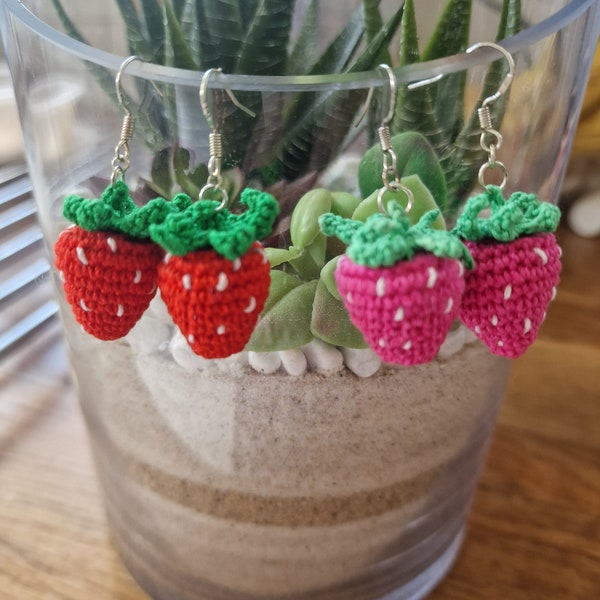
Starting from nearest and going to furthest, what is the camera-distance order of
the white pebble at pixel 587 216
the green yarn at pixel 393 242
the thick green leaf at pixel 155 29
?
1. the green yarn at pixel 393 242
2. the thick green leaf at pixel 155 29
3. the white pebble at pixel 587 216

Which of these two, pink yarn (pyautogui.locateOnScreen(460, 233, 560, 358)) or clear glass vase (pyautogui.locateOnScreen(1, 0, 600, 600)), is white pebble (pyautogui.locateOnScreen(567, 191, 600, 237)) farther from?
pink yarn (pyautogui.locateOnScreen(460, 233, 560, 358))

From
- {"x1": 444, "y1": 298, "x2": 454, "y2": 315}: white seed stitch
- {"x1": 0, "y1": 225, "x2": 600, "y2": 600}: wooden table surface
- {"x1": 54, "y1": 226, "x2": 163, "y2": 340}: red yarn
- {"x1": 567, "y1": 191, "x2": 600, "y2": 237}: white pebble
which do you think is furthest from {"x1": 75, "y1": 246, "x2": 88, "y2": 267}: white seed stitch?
{"x1": 567, "y1": 191, "x2": 600, "y2": 237}: white pebble

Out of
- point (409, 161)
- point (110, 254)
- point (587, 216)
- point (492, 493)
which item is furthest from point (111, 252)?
point (587, 216)

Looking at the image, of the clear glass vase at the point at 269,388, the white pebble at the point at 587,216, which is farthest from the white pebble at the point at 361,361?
the white pebble at the point at 587,216

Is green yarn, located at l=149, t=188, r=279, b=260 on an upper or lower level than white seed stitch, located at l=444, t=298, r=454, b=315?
upper

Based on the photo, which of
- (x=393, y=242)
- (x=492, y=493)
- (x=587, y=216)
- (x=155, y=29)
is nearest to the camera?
(x=393, y=242)

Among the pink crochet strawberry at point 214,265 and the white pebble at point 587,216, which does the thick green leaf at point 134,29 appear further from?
the white pebble at point 587,216

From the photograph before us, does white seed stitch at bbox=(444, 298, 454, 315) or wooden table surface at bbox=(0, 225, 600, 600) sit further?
wooden table surface at bbox=(0, 225, 600, 600)

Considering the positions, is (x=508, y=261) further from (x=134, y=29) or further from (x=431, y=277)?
(x=134, y=29)
